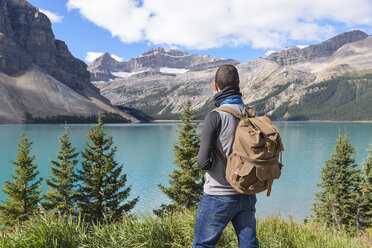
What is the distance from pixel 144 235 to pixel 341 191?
65.2 ft

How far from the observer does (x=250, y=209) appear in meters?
4.02

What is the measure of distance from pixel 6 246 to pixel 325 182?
72.0ft

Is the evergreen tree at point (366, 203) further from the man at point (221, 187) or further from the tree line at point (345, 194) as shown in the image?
the man at point (221, 187)

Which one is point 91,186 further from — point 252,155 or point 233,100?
point 252,155

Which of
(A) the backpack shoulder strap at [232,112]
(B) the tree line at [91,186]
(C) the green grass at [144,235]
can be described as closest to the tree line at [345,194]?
(B) the tree line at [91,186]

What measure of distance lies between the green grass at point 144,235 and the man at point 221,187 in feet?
4.97

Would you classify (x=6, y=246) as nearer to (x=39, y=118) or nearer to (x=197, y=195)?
(x=197, y=195)

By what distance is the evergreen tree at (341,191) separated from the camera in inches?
774

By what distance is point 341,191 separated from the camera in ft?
66.3

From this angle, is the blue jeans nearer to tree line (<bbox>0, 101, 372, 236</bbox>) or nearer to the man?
the man

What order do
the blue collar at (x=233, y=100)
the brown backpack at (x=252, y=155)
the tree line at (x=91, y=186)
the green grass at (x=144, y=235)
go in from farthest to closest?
1. the tree line at (x=91, y=186)
2. the green grass at (x=144, y=235)
3. the blue collar at (x=233, y=100)
4. the brown backpack at (x=252, y=155)

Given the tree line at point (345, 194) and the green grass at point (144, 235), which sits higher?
the green grass at point (144, 235)

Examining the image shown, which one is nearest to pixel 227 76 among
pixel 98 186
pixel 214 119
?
pixel 214 119

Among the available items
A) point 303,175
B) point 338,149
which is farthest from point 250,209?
point 303,175
